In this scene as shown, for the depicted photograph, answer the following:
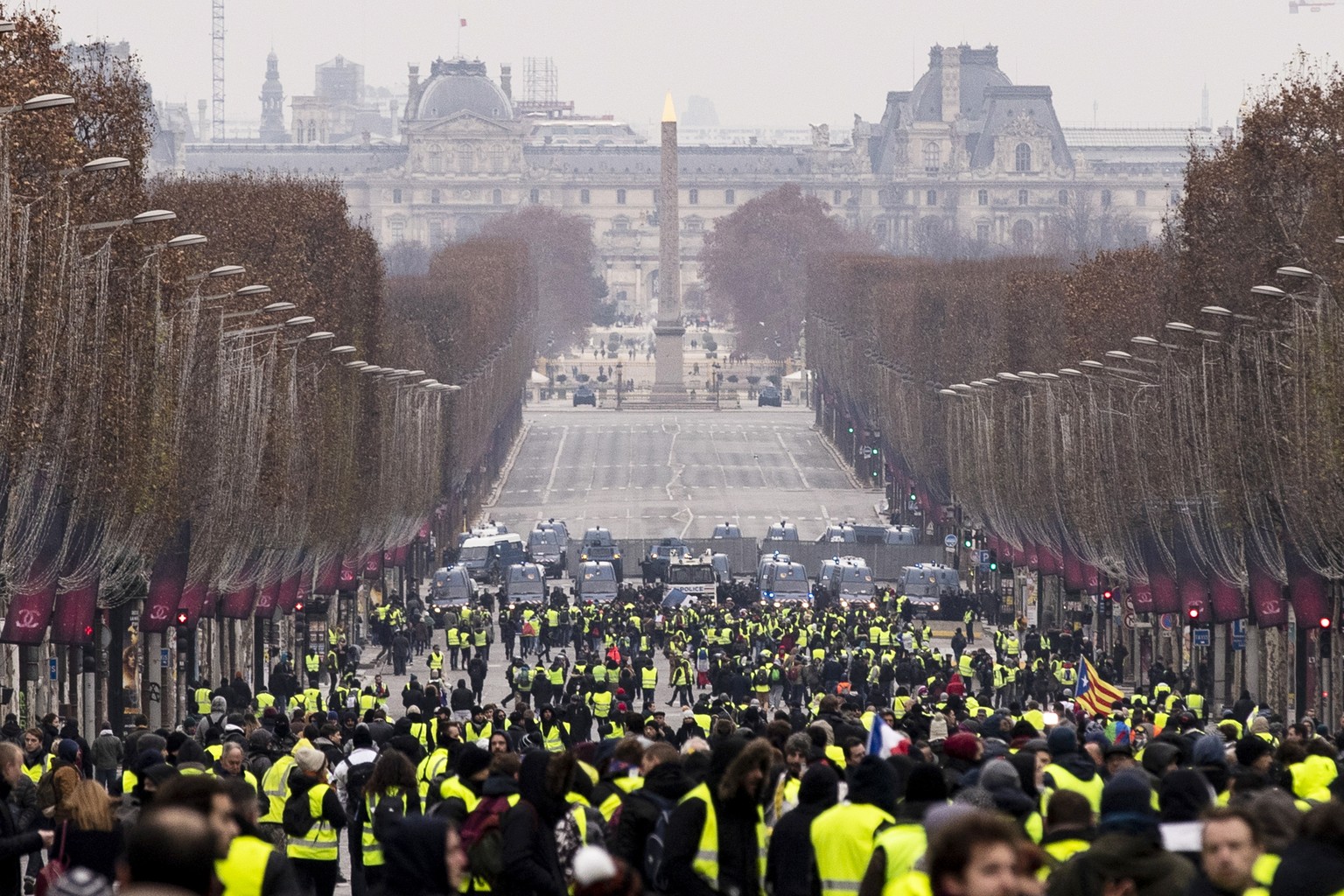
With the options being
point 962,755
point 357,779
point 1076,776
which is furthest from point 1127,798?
point 357,779

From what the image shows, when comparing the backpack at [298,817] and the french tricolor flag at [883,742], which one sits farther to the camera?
the french tricolor flag at [883,742]

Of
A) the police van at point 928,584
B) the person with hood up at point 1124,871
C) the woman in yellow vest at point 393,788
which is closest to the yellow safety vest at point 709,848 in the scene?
the woman in yellow vest at point 393,788

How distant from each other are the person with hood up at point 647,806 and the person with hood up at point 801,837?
88 centimetres

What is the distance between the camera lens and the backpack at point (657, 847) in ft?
52.6

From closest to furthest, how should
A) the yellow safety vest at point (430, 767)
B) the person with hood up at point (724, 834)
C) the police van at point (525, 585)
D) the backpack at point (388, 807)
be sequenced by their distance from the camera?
the person with hood up at point (724, 834) → the backpack at point (388, 807) → the yellow safety vest at point (430, 767) → the police van at point (525, 585)

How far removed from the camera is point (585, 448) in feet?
438

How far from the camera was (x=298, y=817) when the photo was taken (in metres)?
20.6

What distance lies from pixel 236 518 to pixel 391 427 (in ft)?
78.5

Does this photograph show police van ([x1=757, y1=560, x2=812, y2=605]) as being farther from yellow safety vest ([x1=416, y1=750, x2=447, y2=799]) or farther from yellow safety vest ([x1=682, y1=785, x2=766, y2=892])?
yellow safety vest ([x1=682, y1=785, x2=766, y2=892])

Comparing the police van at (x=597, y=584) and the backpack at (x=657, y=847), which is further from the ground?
the backpack at (x=657, y=847)

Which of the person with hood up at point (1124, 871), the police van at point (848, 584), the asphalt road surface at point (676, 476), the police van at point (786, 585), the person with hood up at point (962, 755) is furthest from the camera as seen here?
the asphalt road surface at point (676, 476)

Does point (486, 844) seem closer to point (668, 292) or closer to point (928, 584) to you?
point (928, 584)

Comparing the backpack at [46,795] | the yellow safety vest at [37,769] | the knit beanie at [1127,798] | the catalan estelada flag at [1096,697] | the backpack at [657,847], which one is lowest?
the catalan estelada flag at [1096,697]

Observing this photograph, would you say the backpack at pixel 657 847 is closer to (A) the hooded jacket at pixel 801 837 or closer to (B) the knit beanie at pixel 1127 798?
(A) the hooded jacket at pixel 801 837
